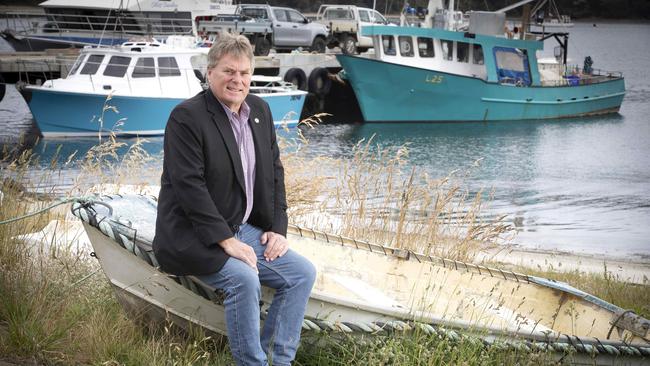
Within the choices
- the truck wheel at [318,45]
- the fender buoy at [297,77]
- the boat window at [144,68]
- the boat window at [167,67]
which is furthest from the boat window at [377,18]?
the boat window at [144,68]

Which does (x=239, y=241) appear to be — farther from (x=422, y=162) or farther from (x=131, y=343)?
(x=422, y=162)

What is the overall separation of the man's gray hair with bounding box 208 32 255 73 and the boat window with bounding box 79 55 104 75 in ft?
58.4

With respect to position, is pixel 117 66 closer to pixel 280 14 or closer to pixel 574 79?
pixel 280 14

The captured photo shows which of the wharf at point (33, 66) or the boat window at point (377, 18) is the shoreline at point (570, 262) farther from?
the boat window at point (377, 18)

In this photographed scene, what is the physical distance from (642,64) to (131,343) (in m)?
63.1

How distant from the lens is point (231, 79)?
3.84 meters

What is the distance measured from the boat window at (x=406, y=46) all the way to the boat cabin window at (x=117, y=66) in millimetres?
10619

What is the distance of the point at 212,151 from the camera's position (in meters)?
3.76

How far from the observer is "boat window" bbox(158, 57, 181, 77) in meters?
21.2

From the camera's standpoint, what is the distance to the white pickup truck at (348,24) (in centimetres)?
3625

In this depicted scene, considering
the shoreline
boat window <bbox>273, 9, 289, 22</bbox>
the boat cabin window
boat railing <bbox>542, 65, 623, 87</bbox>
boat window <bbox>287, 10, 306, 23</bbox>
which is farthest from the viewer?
boat window <bbox>287, 10, 306, 23</bbox>

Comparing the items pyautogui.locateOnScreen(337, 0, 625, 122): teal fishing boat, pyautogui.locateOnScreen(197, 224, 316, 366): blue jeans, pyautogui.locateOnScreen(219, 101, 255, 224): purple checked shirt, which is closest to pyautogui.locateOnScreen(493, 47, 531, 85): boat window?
pyautogui.locateOnScreen(337, 0, 625, 122): teal fishing boat

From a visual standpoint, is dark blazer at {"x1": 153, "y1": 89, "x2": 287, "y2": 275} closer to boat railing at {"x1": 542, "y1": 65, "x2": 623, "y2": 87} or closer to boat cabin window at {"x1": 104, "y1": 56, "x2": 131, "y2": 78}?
boat cabin window at {"x1": 104, "y1": 56, "x2": 131, "y2": 78}

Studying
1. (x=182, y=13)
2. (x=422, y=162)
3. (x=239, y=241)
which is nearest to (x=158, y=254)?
(x=239, y=241)
